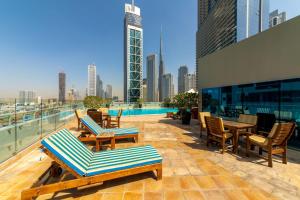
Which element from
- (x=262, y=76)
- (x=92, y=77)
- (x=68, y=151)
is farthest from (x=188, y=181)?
(x=92, y=77)

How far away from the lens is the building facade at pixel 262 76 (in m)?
4.94

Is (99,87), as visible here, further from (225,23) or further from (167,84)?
Result: (225,23)

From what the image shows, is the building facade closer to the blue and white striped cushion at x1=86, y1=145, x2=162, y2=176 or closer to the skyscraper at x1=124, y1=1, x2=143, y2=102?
the blue and white striped cushion at x1=86, y1=145, x2=162, y2=176

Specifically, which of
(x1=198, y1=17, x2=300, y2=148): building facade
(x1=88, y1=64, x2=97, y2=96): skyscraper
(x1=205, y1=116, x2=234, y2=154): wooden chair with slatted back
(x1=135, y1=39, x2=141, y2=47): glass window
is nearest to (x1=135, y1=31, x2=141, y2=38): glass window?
(x1=135, y1=39, x2=141, y2=47): glass window

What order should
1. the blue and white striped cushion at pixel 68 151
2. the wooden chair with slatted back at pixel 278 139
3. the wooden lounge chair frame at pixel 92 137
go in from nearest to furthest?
the blue and white striped cushion at pixel 68 151 < the wooden chair with slatted back at pixel 278 139 < the wooden lounge chair frame at pixel 92 137

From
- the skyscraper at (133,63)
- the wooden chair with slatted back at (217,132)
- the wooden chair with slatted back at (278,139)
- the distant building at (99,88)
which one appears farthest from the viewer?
the distant building at (99,88)

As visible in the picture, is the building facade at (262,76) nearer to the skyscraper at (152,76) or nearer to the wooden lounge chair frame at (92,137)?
the wooden lounge chair frame at (92,137)

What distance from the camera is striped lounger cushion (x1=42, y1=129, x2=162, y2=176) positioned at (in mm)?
2305

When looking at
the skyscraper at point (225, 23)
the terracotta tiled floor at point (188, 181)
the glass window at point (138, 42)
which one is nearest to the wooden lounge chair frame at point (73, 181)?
the terracotta tiled floor at point (188, 181)

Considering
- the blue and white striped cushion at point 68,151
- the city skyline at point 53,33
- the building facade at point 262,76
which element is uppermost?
the city skyline at point 53,33

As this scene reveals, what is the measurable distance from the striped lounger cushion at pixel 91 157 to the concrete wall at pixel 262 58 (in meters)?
5.67

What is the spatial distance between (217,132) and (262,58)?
157 inches

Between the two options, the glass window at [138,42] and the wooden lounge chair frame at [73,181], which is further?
the glass window at [138,42]

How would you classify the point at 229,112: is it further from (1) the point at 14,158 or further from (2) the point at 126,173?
(1) the point at 14,158
